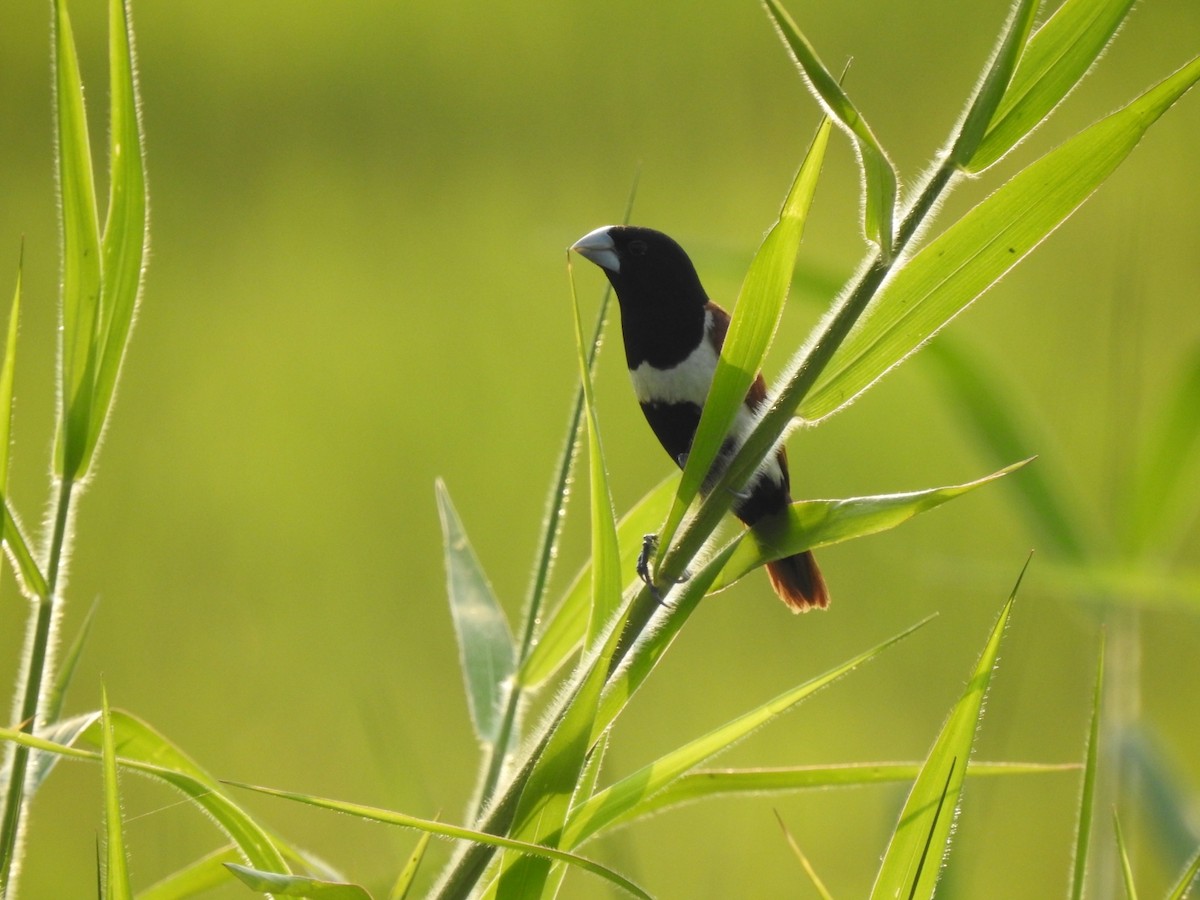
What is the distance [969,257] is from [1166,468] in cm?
58

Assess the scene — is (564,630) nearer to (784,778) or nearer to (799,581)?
(784,778)

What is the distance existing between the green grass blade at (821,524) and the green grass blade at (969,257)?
1.4 inches

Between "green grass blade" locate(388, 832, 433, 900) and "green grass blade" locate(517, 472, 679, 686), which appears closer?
"green grass blade" locate(388, 832, 433, 900)

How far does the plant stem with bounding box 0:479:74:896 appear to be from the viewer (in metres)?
0.44

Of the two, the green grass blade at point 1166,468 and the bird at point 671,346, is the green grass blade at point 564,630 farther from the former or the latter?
the green grass blade at point 1166,468

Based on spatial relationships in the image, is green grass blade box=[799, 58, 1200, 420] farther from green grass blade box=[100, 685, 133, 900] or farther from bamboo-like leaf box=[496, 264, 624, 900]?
green grass blade box=[100, 685, 133, 900]

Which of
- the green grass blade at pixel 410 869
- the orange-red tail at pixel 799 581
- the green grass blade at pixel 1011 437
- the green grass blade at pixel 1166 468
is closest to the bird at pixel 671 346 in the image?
the orange-red tail at pixel 799 581

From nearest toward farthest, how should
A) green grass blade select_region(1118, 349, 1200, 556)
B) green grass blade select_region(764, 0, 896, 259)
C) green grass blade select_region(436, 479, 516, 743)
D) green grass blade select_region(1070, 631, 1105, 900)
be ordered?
1. green grass blade select_region(764, 0, 896, 259)
2. green grass blade select_region(1070, 631, 1105, 900)
3. green grass blade select_region(436, 479, 516, 743)
4. green grass blade select_region(1118, 349, 1200, 556)

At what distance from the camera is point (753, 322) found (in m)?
0.40

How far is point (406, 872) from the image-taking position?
0.43 m

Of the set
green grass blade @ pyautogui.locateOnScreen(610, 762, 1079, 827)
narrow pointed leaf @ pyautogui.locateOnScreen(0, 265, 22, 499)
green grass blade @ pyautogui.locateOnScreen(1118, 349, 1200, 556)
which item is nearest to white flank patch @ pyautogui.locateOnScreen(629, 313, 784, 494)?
Answer: green grass blade @ pyautogui.locateOnScreen(1118, 349, 1200, 556)

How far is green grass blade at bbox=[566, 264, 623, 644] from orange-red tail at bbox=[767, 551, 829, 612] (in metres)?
0.49

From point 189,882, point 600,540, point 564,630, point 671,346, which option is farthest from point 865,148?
point 671,346

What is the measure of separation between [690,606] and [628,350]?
0.57m
